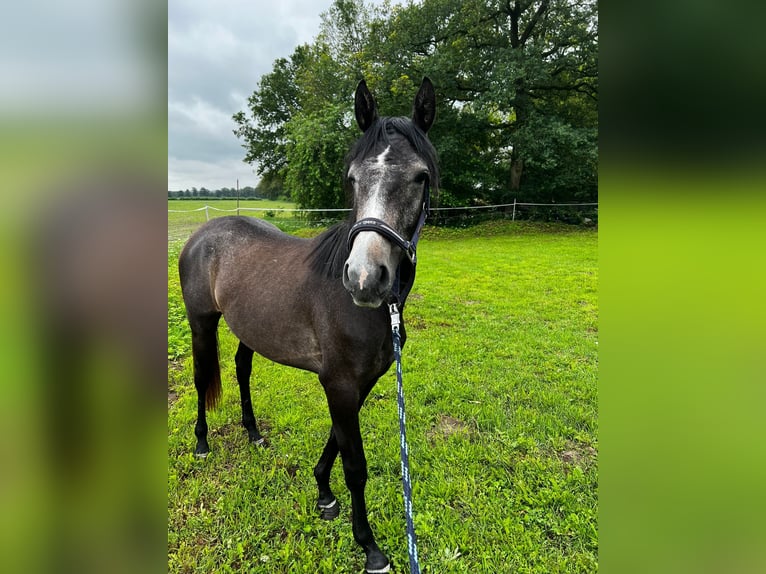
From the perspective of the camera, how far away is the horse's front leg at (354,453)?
6.45 feet

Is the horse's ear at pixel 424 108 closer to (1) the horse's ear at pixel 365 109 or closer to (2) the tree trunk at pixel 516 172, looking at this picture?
(1) the horse's ear at pixel 365 109

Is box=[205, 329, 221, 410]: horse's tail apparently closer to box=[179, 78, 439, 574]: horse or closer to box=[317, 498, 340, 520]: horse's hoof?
box=[179, 78, 439, 574]: horse

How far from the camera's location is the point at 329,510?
7.75ft

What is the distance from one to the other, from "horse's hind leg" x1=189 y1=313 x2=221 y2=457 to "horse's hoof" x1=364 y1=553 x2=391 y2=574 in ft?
5.20

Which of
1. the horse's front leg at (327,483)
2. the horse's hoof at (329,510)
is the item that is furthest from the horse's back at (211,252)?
the horse's hoof at (329,510)

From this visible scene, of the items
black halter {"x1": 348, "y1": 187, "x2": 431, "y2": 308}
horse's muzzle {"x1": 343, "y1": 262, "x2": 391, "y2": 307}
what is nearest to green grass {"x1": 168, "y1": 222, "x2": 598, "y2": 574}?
black halter {"x1": 348, "y1": 187, "x2": 431, "y2": 308}

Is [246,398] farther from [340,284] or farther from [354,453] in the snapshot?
[340,284]

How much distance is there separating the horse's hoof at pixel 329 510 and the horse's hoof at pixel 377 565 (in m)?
0.40

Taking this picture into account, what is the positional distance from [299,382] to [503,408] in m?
2.12

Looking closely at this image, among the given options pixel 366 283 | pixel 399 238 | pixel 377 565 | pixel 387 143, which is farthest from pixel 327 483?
pixel 387 143

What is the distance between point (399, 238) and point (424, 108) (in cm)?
84
